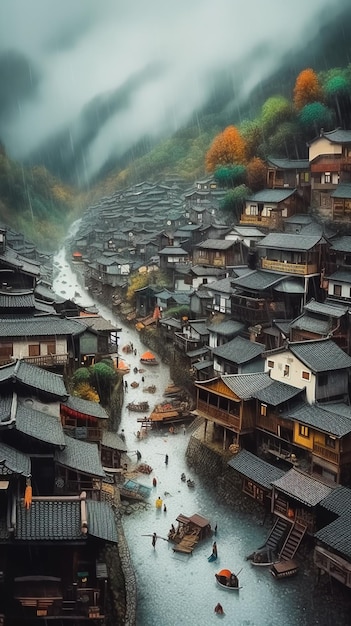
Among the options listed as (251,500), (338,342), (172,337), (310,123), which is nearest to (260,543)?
(251,500)

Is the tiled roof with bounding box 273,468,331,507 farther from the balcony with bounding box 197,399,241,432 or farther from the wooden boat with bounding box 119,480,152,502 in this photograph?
the wooden boat with bounding box 119,480,152,502

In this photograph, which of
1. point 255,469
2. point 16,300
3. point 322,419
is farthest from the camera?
point 16,300

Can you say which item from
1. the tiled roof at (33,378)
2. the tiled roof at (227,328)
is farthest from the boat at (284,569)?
the tiled roof at (227,328)

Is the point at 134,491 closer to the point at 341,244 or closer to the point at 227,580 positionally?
the point at 227,580

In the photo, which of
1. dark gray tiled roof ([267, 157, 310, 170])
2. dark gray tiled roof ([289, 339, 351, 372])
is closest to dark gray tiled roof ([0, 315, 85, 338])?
dark gray tiled roof ([289, 339, 351, 372])

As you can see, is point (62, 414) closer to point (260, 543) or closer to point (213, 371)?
point (260, 543)

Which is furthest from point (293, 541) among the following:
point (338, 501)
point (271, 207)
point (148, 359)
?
point (271, 207)

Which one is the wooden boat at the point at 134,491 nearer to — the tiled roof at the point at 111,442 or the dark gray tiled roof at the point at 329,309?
the tiled roof at the point at 111,442
